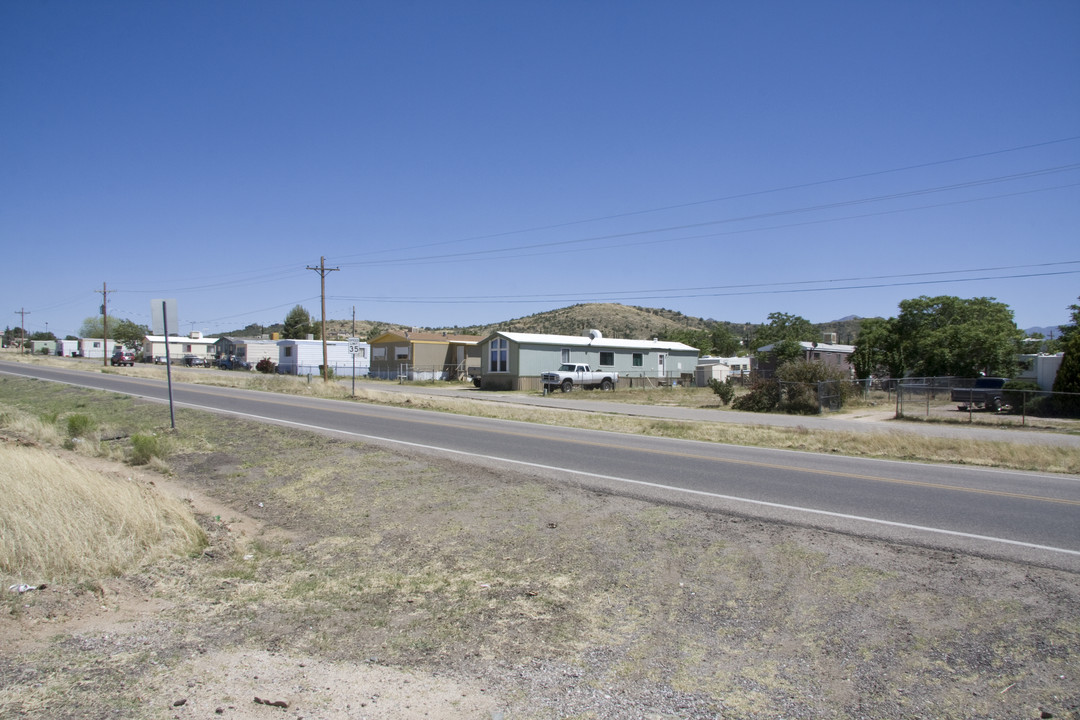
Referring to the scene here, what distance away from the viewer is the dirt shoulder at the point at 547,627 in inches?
156

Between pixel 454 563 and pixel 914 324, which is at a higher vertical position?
pixel 914 324

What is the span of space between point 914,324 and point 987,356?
25.3 feet

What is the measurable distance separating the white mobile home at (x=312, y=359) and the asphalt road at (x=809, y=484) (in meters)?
47.0

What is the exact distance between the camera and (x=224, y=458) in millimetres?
13312

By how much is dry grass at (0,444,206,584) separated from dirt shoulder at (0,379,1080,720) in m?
0.28

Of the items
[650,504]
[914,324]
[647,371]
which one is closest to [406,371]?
[647,371]

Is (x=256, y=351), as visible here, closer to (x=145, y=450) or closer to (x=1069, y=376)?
(x=145, y=450)

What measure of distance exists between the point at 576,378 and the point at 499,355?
20.7 feet

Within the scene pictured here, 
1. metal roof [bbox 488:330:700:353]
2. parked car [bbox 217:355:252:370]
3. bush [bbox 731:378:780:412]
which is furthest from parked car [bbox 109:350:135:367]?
bush [bbox 731:378:780:412]

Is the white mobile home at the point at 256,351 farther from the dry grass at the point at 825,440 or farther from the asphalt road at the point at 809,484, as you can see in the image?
the asphalt road at the point at 809,484

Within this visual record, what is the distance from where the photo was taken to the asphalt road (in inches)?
304

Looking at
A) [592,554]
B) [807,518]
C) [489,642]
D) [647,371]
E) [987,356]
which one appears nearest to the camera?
[489,642]

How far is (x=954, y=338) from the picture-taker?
1511 inches

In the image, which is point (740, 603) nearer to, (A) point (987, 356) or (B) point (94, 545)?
(B) point (94, 545)
